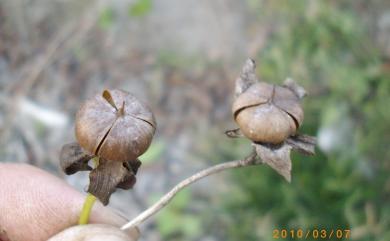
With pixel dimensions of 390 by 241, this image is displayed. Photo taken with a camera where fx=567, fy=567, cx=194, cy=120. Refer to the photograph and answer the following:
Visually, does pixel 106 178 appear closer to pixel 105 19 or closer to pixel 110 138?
pixel 110 138

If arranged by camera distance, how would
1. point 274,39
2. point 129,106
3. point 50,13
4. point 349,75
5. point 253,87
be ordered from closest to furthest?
point 129,106 → point 253,87 → point 349,75 → point 274,39 → point 50,13

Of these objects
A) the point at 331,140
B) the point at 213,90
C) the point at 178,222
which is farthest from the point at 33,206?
the point at 213,90

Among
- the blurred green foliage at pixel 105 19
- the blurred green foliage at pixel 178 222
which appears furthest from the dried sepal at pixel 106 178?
the blurred green foliage at pixel 105 19

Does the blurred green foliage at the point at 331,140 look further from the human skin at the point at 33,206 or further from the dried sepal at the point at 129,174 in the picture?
the dried sepal at the point at 129,174

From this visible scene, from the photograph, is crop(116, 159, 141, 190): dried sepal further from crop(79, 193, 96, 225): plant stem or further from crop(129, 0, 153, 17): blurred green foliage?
crop(129, 0, 153, 17): blurred green foliage

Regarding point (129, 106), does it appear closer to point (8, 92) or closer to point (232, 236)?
point (232, 236)

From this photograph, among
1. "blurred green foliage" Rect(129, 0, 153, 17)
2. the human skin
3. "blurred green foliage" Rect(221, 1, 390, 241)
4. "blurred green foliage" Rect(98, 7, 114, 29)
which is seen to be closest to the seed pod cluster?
the human skin

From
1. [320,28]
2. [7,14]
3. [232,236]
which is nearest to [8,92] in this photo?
[7,14]
